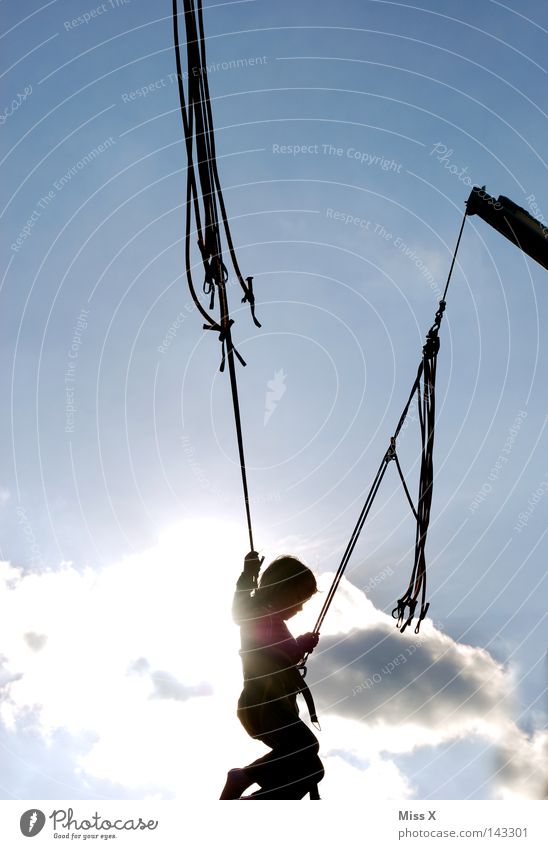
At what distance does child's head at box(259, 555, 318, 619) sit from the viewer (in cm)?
689

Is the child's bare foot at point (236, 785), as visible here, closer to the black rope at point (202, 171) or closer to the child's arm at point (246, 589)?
the child's arm at point (246, 589)

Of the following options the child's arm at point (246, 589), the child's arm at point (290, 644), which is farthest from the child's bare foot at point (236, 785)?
the child's arm at point (246, 589)

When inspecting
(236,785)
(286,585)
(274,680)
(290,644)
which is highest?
(286,585)

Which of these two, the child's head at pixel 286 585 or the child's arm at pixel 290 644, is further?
the child's head at pixel 286 585

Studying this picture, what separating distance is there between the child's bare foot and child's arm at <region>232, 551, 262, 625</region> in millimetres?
1505

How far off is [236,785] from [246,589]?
1.96 metres

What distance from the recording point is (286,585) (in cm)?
696

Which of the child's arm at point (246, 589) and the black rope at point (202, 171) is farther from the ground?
the black rope at point (202, 171)

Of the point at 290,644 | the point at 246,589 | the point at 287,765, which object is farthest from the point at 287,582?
the point at 287,765

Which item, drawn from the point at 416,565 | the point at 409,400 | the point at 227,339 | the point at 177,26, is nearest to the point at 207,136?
the point at 177,26

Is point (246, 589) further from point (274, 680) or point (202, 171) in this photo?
point (202, 171)

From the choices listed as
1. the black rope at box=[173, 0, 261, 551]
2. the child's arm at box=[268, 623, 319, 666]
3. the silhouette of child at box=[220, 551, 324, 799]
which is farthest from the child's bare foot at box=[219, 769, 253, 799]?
the black rope at box=[173, 0, 261, 551]

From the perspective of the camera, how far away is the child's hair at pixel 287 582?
690cm

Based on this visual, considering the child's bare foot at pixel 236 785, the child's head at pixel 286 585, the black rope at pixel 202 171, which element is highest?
the black rope at pixel 202 171
